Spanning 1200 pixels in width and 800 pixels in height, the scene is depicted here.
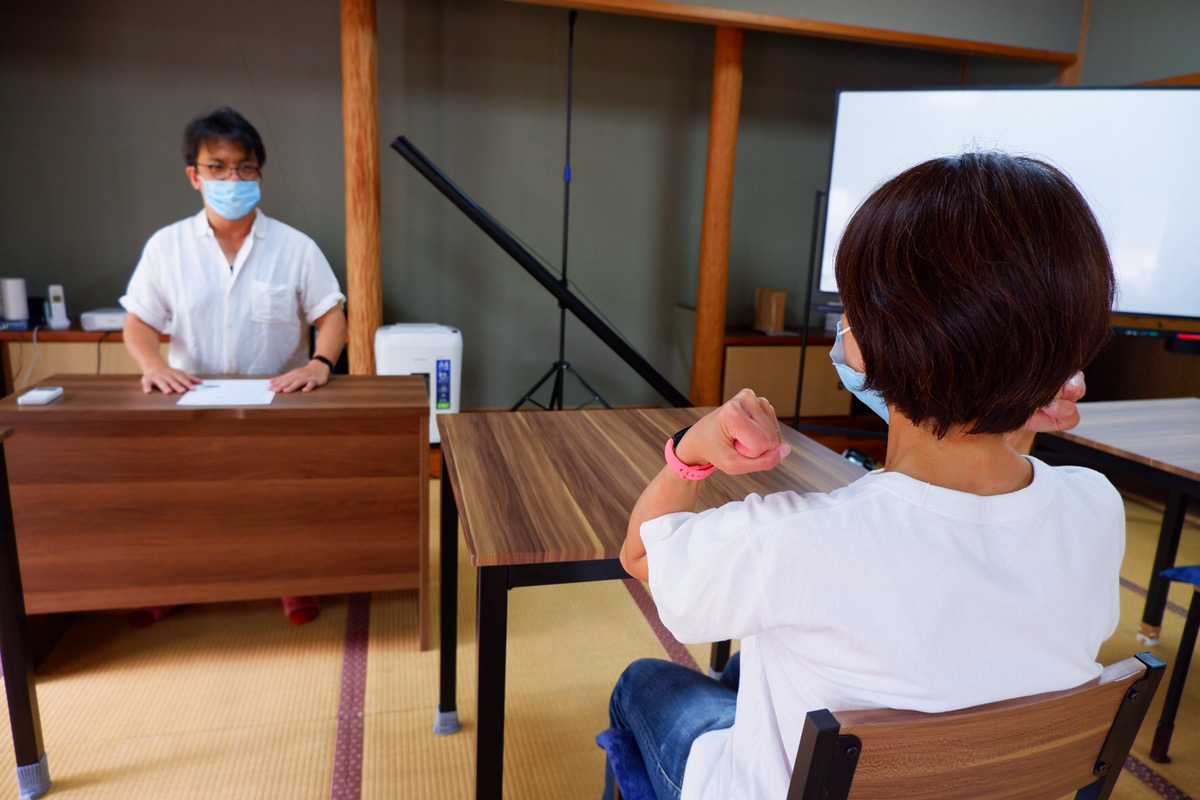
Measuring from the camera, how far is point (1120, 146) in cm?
307

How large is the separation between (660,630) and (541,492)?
124 cm

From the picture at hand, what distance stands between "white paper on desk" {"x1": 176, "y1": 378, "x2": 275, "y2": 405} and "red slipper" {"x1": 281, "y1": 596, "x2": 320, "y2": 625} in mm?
643

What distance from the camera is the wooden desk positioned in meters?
1.87

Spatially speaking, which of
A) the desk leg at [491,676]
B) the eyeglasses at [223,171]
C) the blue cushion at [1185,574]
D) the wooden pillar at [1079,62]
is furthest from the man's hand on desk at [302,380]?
the wooden pillar at [1079,62]

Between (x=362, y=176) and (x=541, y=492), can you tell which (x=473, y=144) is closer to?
Answer: (x=362, y=176)

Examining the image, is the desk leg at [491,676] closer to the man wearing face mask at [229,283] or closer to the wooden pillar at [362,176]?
the man wearing face mask at [229,283]

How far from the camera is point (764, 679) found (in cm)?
77

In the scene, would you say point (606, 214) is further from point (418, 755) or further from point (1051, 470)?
point (1051, 470)

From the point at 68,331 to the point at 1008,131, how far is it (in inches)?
160

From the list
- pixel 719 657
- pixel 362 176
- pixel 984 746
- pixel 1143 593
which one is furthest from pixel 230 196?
pixel 1143 593

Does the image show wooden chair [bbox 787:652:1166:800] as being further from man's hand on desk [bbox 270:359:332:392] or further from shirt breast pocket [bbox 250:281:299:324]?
shirt breast pocket [bbox 250:281:299:324]

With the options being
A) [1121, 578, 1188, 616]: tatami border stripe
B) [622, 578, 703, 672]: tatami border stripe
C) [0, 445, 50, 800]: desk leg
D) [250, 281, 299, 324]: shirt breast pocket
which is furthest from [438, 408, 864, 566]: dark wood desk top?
[1121, 578, 1188, 616]: tatami border stripe

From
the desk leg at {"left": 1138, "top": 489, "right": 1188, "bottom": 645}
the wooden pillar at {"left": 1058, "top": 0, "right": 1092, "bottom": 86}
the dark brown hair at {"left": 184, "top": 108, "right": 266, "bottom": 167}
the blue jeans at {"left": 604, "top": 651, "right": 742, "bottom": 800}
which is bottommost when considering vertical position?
the desk leg at {"left": 1138, "top": 489, "right": 1188, "bottom": 645}

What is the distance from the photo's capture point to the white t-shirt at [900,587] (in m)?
0.64
